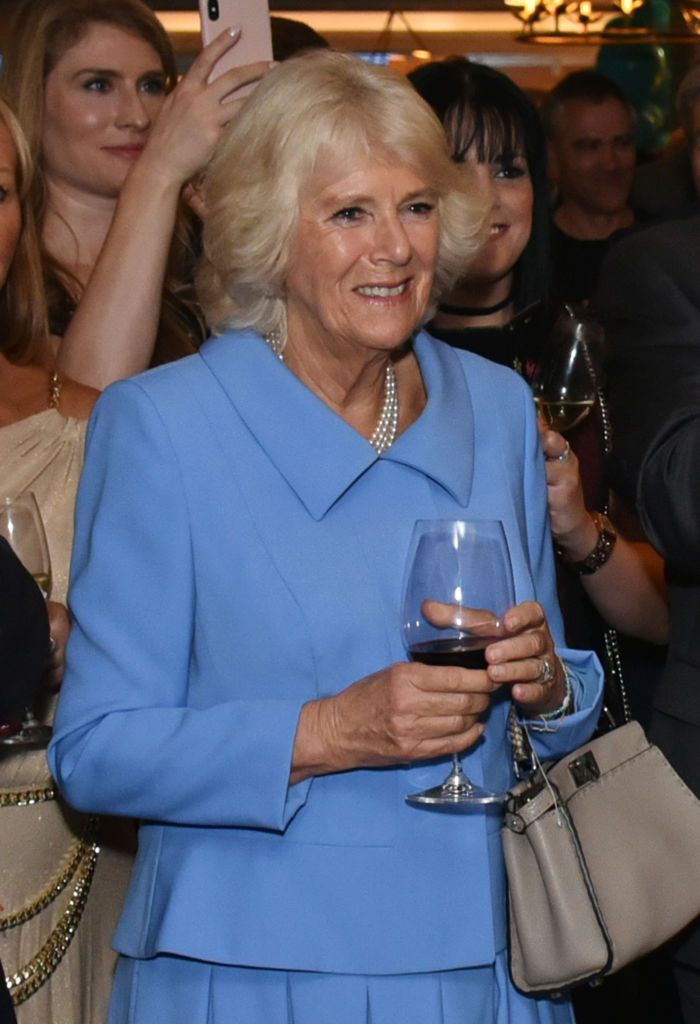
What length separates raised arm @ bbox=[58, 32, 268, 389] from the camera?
3068 mm

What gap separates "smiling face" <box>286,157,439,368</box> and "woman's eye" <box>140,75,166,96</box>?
58.1 inches

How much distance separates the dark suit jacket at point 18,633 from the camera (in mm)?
2035

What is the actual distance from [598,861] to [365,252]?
0.86 m

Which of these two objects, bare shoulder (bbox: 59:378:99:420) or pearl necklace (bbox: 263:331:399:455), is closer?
pearl necklace (bbox: 263:331:399:455)

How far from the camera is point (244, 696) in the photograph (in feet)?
7.22

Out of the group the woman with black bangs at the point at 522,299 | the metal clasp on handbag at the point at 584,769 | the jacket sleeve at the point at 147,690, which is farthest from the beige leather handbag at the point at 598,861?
the woman with black bangs at the point at 522,299

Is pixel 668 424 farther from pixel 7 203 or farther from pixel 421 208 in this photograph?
pixel 7 203

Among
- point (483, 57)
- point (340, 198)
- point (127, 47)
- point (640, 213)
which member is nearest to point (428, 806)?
point (340, 198)

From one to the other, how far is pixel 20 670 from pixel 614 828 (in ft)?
2.68

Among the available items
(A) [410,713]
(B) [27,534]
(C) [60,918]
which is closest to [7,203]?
(B) [27,534]

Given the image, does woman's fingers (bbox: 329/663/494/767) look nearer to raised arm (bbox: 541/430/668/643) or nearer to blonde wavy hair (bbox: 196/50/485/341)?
blonde wavy hair (bbox: 196/50/485/341)

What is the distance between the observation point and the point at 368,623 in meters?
2.21

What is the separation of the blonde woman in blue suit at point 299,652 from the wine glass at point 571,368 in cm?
56

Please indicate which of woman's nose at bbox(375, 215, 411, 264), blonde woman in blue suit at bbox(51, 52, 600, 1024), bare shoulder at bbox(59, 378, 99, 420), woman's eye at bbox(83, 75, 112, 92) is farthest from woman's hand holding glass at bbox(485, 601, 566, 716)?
woman's eye at bbox(83, 75, 112, 92)
